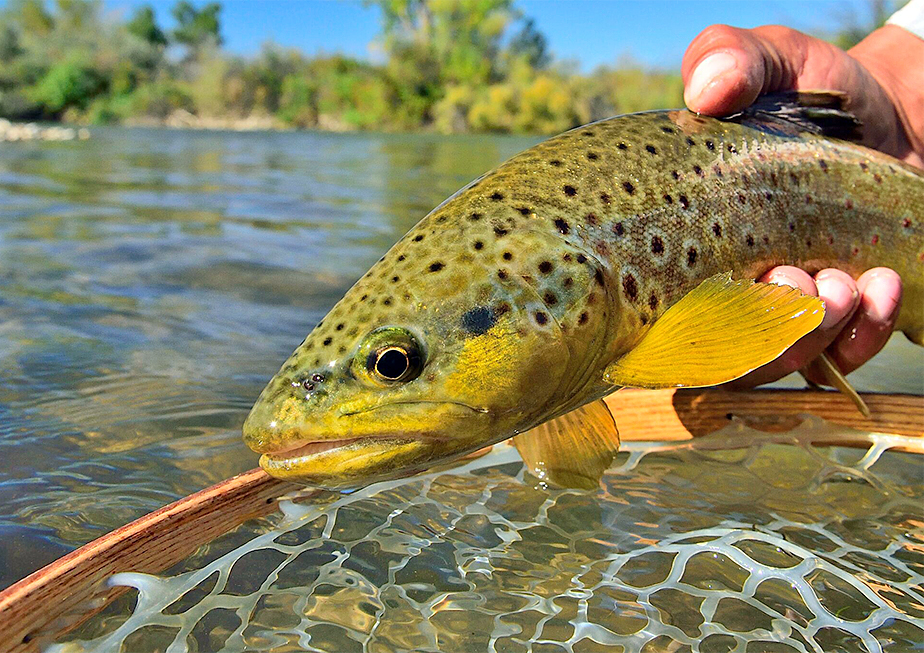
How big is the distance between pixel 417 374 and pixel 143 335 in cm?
319

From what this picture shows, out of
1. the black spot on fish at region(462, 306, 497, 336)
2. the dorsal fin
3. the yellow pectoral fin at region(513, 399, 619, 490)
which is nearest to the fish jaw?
the black spot on fish at region(462, 306, 497, 336)

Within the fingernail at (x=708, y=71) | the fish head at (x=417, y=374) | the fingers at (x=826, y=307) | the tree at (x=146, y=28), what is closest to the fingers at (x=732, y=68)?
the fingernail at (x=708, y=71)

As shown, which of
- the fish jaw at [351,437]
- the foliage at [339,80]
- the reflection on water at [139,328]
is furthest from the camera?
the foliage at [339,80]

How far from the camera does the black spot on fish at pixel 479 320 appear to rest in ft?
6.10

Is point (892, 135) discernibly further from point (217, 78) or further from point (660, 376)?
point (217, 78)

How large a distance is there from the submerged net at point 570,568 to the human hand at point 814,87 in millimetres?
345

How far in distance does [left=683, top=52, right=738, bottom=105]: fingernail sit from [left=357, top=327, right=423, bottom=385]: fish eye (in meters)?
1.49

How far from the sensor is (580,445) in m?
2.43

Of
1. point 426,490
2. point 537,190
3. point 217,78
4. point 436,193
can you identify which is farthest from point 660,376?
point 217,78

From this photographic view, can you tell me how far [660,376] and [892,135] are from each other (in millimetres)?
2866

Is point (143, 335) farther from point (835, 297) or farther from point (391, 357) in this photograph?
point (835, 297)

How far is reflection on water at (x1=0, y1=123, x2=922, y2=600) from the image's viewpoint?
107 inches

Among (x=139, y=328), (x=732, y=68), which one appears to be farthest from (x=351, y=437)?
(x=139, y=328)

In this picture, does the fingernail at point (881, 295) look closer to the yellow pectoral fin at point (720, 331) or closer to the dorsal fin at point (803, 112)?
the dorsal fin at point (803, 112)
